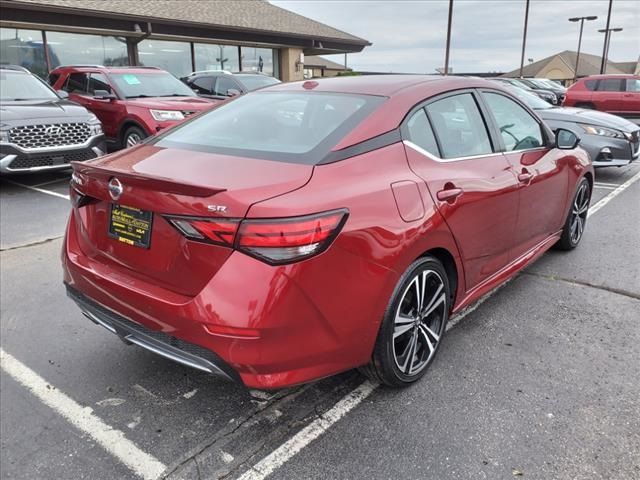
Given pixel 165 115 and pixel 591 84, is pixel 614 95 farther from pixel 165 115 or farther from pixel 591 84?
pixel 165 115

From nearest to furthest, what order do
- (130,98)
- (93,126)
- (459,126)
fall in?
(459,126) < (93,126) < (130,98)

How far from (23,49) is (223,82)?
6.58 metres

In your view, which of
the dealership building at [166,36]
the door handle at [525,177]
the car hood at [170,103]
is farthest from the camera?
the dealership building at [166,36]

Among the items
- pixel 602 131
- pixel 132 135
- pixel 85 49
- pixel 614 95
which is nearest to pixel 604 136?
pixel 602 131

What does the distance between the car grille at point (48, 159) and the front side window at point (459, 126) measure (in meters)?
6.06

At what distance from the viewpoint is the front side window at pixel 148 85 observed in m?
9.25

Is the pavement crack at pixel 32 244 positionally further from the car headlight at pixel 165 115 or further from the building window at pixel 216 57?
the building window at pixel 216 57

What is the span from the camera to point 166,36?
1714 centimetres

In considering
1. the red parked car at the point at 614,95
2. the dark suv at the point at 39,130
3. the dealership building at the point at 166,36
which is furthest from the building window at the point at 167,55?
A: the red parked car at the point at 614,95

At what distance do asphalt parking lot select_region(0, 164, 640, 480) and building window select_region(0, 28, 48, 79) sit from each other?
13.0 metres

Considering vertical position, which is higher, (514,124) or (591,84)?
(591,84)

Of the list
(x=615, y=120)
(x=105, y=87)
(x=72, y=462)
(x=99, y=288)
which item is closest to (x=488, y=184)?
(x=99, y=288)

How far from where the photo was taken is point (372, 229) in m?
2.25

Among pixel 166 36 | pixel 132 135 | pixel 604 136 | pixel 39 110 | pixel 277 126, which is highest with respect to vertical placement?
pixel 166 36
